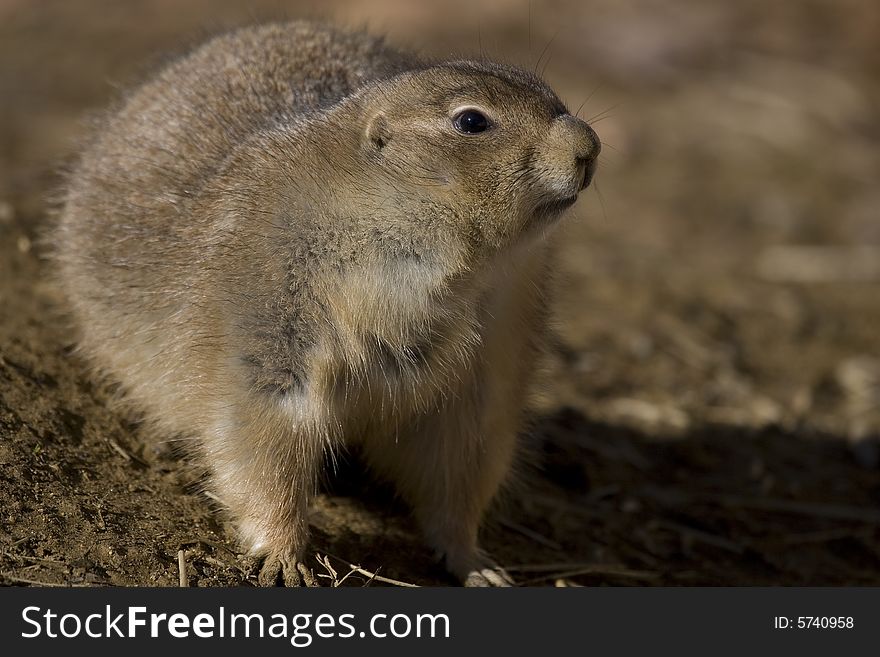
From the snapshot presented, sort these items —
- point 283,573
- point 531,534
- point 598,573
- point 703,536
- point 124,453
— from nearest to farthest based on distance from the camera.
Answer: point 283,573 < point 124,453 < point 598,573 < point 531,534 < point 703,536

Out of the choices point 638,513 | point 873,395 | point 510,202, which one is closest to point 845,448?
point 873,395

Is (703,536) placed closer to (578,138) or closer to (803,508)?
(803,508)

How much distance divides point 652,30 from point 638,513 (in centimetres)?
958

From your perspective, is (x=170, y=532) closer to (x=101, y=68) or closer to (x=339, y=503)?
(x=339, y=503)

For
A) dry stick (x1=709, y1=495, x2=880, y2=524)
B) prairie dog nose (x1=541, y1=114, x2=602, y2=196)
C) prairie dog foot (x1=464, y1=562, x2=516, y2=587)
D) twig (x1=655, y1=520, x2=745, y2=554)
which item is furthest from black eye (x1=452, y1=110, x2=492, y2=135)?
dry stick (x1=709, y1=495, x2=880, y2=524)

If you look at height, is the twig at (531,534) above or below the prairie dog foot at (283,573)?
above

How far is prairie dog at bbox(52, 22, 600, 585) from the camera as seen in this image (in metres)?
4.40

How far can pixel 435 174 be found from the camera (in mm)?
4422

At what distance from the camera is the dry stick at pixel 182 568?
4407 mm

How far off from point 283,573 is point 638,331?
4.67 m

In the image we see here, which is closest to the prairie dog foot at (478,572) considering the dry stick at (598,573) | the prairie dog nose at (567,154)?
the dry stick at (598,573)

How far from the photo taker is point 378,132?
4.56 meters

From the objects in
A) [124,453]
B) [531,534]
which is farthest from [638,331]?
[124,453]

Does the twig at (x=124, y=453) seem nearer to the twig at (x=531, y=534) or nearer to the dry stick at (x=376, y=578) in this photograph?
the dry stick at (x=376, y=578)
